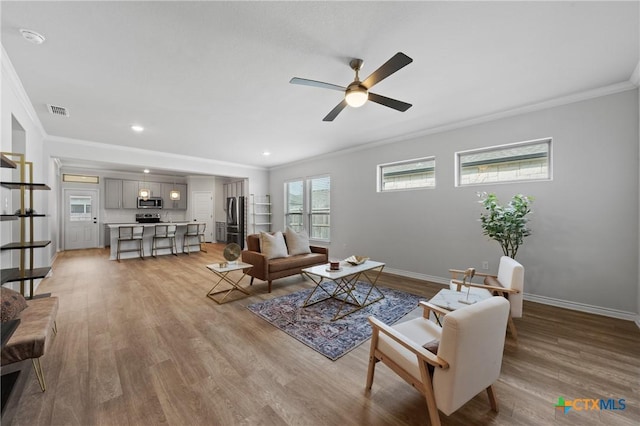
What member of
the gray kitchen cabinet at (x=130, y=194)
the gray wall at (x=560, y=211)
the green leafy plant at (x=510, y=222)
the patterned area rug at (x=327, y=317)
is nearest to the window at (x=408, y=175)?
the gray wall at (x=560, y=211)

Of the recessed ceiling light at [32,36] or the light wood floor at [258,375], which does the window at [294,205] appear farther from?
the recessed ceiling light at [32,36]

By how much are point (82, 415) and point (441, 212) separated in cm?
475

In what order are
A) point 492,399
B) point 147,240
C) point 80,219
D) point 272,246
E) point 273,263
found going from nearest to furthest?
point 492,399 < point 273,263 < point 272,246 < point 147,240 < point 80,219

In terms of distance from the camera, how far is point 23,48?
222cm

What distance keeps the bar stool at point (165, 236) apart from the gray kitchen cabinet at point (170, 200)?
270 cm

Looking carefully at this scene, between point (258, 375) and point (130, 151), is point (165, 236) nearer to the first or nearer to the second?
point (130, 151)

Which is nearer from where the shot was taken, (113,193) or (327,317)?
(327,317)

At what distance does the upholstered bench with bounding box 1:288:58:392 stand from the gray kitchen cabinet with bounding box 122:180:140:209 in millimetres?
7799

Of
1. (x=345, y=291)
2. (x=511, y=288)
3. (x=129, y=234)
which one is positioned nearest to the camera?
(x=511, y=288)

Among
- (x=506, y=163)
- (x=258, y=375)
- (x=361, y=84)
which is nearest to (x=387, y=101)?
(x=361, y=84)

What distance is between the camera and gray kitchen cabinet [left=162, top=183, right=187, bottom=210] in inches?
369

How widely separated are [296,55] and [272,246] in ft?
9.29

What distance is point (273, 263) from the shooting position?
13.0 feet

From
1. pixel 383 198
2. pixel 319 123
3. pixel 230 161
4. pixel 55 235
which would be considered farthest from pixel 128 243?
pixel 383 198
